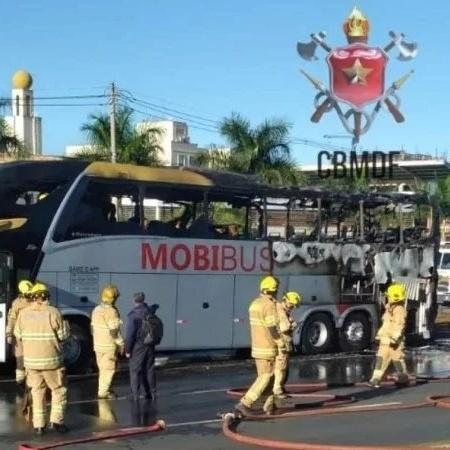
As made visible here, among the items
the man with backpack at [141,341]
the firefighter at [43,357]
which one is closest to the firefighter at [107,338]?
the man with backpack at [141,341]

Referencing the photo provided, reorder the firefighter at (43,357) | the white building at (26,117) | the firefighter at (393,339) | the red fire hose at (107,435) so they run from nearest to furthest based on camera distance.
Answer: the red fire hose at (107,435) → the firefighter at (43,357) → the firefighter at (393,339) → the white building at (26,117)

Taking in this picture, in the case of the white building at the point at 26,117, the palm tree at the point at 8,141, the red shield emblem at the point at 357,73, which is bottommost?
the palm tree at the point at 8,141

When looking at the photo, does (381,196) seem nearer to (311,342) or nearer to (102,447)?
(311,342)

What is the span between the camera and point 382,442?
9008mm

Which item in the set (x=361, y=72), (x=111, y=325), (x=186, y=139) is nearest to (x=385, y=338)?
(x=111, y=325)

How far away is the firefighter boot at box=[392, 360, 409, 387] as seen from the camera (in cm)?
1368

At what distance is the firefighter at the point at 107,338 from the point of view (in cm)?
1242

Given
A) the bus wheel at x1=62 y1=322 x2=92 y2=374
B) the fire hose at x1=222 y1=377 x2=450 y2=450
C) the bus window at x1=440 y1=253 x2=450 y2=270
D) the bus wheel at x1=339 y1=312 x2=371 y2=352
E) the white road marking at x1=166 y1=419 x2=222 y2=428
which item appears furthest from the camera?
the bus window at x1=440 y1=253 x2=450 y2=270

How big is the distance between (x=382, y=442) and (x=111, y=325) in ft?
15.3

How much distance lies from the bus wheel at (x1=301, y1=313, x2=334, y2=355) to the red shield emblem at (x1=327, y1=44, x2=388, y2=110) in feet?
56.3

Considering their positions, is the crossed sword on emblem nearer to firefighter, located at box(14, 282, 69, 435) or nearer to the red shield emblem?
the red shield emblem

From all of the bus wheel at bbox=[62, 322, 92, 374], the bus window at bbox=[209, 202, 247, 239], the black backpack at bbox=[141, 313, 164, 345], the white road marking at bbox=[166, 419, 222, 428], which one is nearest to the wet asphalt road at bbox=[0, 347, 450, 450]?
the white road marking at bbox=[166, 419, 222, 428]

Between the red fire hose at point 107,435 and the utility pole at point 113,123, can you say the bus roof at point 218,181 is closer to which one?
the red fire hose at point 107,435

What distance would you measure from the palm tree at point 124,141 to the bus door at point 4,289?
1939 cm
